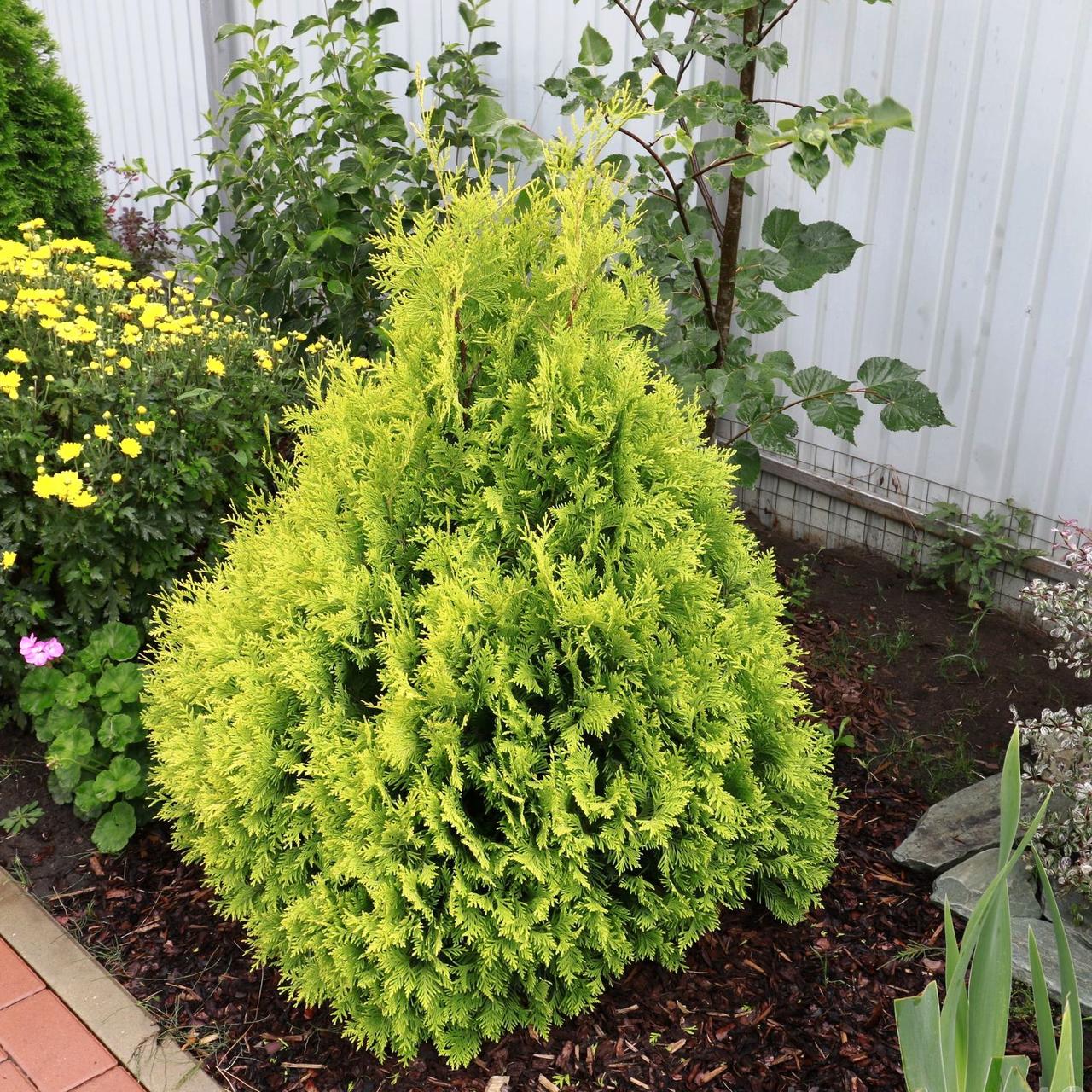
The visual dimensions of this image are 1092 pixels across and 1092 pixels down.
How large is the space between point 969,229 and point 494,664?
8.52 feet

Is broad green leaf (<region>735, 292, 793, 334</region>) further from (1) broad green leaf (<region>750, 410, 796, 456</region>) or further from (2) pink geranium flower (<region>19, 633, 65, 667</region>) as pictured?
(2) pink geranium flower (<region>19, 633, 65, 667</region>)

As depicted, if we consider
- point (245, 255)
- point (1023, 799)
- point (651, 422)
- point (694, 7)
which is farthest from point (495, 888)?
point (245, 255)

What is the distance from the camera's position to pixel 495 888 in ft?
7.41

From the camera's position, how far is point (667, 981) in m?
2.68

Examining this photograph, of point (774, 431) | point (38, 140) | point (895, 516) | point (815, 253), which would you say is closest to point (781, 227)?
point (815, 253)

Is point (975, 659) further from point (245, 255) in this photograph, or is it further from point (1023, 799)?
point (245, 255)

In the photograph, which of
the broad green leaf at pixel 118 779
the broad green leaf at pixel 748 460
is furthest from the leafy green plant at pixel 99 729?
the broad green leaf at pixel 748 460

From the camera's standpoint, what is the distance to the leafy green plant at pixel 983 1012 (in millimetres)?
1714

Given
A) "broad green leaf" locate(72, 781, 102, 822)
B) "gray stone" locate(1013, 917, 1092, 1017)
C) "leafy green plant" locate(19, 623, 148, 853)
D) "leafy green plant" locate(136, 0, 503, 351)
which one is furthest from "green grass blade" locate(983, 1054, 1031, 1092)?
"leafy green plant" locate(136, 0, 503, 351)

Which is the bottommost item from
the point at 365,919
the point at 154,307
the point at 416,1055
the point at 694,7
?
the point at 416,1055

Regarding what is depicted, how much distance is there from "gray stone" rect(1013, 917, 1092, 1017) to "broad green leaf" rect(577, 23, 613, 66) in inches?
108

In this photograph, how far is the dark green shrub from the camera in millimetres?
5199

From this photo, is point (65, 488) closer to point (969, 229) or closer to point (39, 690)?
point (39, 690)

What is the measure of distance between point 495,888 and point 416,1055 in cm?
54
